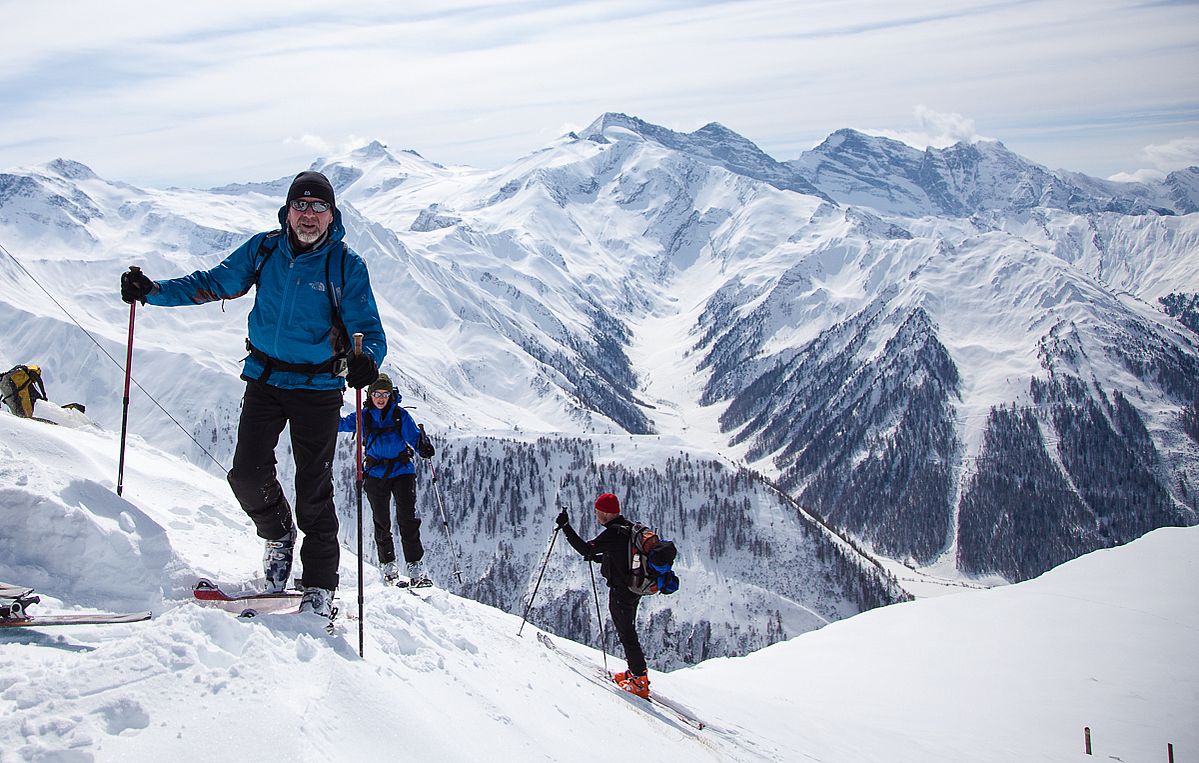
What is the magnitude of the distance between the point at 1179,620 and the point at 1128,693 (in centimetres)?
1046

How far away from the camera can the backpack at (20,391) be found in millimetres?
19594

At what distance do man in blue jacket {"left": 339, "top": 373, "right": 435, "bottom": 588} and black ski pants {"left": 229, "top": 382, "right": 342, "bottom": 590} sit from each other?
16.2 ft

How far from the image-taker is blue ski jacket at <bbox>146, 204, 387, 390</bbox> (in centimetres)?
918

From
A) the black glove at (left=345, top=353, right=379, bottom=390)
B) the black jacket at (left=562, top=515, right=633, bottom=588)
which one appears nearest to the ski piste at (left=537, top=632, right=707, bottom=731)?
the black jacket at (left=562, top=515, right=633, bottom=588)

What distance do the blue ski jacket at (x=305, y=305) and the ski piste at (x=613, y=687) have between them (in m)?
8.57

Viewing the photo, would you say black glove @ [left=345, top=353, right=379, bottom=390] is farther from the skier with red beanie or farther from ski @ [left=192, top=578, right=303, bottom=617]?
the skier with red beanie

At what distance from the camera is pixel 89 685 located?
22.2 feet

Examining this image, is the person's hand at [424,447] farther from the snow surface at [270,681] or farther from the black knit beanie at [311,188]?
the black knit beanie at [311,188]

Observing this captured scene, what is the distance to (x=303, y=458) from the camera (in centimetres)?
945

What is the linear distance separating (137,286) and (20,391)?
42.7 feet

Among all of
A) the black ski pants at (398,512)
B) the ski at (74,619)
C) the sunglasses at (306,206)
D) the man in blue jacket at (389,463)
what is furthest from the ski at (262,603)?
the black ski pants at (398,512)

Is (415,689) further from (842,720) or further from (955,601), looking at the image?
(955,601)

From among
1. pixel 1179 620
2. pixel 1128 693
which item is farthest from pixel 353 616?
pixel 1179 620

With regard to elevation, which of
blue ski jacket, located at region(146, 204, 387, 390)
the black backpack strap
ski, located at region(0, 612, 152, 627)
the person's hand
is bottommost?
ski, located at region(0, 612, 152, 627)
